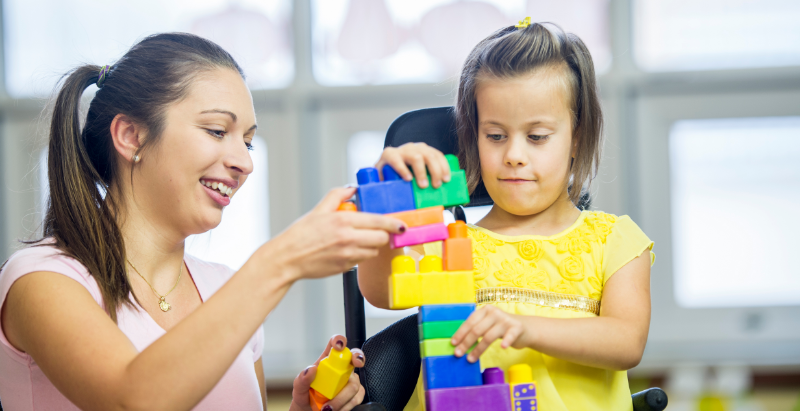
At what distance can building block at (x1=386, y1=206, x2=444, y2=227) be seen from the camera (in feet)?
2.93

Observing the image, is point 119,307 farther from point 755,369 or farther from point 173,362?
point 755,369

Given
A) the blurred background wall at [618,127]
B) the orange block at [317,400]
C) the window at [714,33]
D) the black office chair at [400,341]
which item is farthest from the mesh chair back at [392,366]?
the window at [714,33]

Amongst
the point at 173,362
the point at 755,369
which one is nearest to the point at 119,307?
the point at 173,362

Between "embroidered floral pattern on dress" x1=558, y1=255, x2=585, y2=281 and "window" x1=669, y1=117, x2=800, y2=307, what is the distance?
1445 millimetres

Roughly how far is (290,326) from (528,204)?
1648 millimetres

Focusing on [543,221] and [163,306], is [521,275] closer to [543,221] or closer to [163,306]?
[543,221]

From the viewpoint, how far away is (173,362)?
2.69 ft

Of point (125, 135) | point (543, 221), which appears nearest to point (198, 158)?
point (125, 135)

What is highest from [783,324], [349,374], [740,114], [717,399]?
[740,114]

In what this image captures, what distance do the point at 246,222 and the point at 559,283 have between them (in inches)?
68.3

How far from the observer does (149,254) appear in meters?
1.27

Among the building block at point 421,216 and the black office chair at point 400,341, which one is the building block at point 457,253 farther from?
the black office chair at point 400,341

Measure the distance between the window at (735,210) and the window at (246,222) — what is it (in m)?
1.71

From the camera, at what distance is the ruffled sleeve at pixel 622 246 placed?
114 cm
